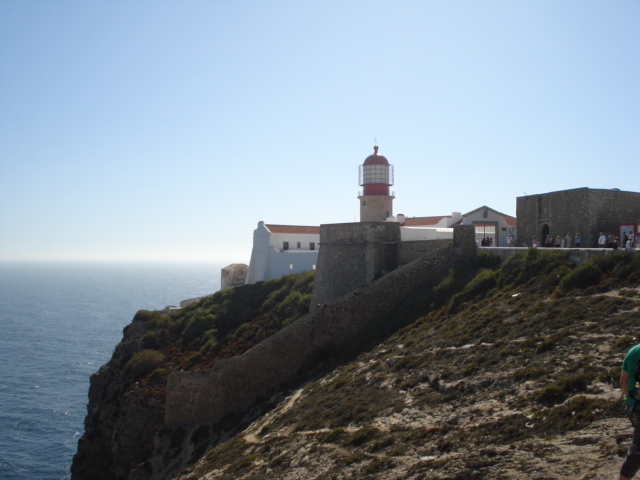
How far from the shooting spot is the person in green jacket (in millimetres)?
5047

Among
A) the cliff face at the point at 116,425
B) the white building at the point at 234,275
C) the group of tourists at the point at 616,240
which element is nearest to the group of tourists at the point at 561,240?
the group of tourists at the point at 616,240

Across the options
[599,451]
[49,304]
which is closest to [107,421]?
[599,451]

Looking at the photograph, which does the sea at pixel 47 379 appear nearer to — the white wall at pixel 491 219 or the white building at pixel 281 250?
the white building at pixel 281 250

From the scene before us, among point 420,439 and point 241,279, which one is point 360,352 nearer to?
point 420,439

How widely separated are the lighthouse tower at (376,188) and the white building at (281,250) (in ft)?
17.4

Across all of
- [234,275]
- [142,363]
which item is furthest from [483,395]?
[234,275]

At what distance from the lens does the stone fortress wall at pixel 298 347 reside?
18156 millimetres

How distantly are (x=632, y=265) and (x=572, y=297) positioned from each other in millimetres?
1755

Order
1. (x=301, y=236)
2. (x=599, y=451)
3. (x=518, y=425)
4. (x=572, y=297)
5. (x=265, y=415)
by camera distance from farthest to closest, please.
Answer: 1. (x=301, y=236)
2. (x=265, y=415)
3. (x=572, y=297)
4. (x=518, y=425)
5. (x=599, y=451)

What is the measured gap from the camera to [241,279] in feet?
143

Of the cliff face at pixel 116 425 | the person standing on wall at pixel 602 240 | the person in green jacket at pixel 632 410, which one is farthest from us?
the cliff face at pixel 116 425

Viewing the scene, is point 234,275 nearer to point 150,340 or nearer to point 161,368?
point 150,340

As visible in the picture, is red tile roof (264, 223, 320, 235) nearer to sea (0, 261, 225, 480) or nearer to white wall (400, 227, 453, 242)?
white wall (400, 227, 453, 242)

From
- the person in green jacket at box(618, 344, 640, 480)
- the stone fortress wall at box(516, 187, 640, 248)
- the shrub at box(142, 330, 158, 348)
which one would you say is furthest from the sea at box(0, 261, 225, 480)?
the person in green jacket at box(618, 344, 640, 480)
